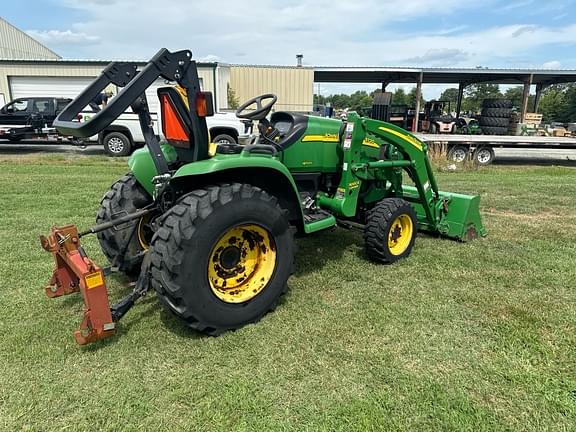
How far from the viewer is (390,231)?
4.29 meters

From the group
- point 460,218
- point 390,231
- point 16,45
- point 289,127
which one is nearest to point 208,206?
point 289,127

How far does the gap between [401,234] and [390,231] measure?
254 mm

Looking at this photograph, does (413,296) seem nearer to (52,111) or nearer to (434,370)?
(434,370)

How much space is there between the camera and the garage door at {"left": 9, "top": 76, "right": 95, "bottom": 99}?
19.4 metres

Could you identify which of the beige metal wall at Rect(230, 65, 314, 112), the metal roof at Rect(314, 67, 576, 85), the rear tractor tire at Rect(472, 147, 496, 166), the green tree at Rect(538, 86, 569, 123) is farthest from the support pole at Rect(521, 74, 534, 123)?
the green tree at Rect(538, 86, 569, 123)

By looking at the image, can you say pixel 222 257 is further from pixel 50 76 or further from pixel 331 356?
pixel 50 76

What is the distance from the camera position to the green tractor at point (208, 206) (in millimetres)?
2650

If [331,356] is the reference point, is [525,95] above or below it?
above

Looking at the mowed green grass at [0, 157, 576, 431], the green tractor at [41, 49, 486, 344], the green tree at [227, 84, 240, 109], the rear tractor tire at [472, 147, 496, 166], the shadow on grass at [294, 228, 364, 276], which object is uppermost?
the green tree at [227, 84, 240, 109]

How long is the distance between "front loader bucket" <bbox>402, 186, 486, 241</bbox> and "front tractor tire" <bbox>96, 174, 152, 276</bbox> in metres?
3.09

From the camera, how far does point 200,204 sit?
106 inches

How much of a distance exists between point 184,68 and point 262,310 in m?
1.79

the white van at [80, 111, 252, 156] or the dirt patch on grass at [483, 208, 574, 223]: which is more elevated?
the white van at [80, 111, 252, 156]

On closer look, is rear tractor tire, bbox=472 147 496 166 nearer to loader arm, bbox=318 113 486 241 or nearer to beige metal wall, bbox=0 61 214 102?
loader arm, bbox=318 113 486 241
